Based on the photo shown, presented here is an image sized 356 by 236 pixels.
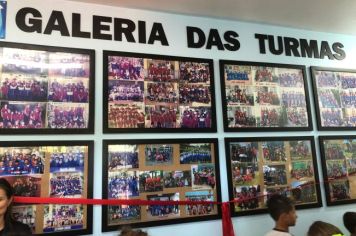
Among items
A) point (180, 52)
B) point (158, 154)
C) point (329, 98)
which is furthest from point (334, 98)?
point (158, 154)

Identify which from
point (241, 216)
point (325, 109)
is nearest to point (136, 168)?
point (241, 216)

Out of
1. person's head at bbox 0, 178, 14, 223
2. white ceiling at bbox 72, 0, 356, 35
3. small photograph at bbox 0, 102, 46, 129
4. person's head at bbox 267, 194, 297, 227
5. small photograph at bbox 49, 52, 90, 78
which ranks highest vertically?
white ceiling at bbox 72, 0, 356, 35

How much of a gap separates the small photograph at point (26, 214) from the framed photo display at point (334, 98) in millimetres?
2189

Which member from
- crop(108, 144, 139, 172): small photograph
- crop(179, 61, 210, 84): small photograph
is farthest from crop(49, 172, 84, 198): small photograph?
crop(179, 61, 210, 84): small photograph

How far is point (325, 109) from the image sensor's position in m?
2.57

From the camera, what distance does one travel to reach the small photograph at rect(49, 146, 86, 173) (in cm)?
184

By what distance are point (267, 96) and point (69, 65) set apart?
4.88 ft

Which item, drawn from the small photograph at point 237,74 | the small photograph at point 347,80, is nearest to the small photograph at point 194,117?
the small photograph at point 237,74

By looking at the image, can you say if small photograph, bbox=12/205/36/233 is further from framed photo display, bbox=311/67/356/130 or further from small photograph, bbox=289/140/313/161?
framed photo display, bbox=311/67/356/130

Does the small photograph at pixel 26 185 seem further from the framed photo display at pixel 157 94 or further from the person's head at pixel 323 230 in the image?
the person's head at pixel 323 230

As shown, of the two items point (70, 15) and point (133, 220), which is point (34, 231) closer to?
point (133, 220)

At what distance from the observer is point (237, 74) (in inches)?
92.7

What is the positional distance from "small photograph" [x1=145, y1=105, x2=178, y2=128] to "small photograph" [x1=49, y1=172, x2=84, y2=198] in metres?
0.56

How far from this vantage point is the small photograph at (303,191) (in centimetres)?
236
